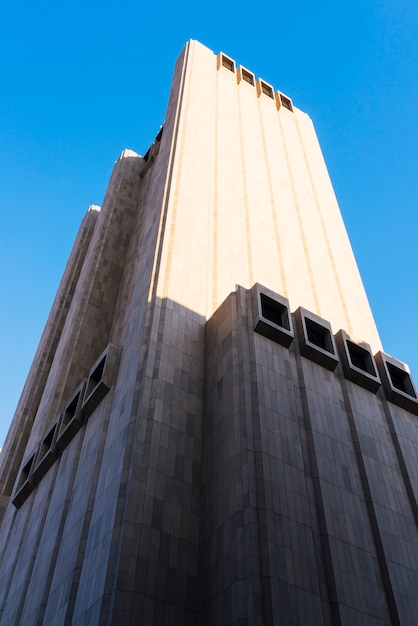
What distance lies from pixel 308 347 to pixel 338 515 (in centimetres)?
1005

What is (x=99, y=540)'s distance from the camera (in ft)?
83.1

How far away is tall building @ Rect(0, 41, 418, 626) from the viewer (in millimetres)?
23562

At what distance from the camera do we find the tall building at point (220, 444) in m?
23.6

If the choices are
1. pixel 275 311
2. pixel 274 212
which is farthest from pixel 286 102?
pixel 275 311

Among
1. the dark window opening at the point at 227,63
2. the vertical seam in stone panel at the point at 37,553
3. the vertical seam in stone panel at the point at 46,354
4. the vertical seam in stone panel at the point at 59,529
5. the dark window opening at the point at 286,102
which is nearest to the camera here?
the vertical seam in stone panel at the point at 59,529

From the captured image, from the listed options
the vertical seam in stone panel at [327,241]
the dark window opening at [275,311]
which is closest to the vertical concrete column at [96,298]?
the vertical seam in stone panel at [327,241]

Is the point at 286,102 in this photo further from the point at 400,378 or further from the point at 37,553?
the point at 37,553

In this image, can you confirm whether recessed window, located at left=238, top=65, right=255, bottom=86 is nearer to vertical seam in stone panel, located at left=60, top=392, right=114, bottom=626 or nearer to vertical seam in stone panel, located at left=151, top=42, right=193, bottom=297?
vertical seam in stone panel, located at left=151, top=42, right=193, bottom=297

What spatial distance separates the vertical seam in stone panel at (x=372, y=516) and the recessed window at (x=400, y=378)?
5000 mm

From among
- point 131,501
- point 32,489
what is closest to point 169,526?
point 131,501

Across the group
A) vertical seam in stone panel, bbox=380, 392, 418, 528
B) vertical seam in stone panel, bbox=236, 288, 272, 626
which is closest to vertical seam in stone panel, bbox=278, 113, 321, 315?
vertical seam in stone panel, bbox=380, 392, 418, 528

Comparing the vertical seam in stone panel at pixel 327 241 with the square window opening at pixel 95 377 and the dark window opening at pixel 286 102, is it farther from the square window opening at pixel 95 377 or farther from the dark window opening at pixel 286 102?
the square window opening at pixel 95 377

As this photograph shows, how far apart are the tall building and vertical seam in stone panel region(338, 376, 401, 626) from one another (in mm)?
82

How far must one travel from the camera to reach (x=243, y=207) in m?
47.0
